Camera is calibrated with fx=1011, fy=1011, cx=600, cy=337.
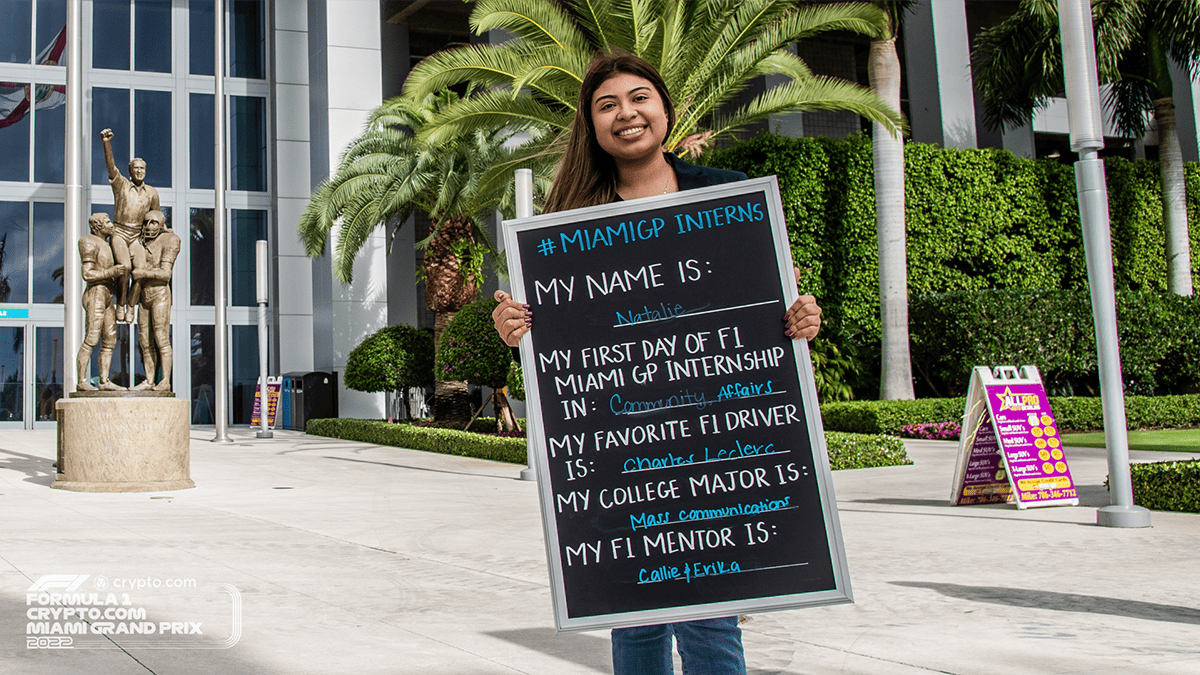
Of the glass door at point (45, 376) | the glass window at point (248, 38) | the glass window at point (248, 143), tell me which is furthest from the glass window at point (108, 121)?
the glass door at point (45, 376)

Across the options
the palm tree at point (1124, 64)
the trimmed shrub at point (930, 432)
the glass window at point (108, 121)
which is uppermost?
the glass window at point (108, 121)

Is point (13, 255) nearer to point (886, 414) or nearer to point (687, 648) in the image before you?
point (886, 414)

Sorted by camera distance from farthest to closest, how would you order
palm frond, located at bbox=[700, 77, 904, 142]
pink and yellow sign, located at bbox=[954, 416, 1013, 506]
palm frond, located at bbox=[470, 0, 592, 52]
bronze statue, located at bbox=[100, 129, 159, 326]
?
palm frond, located at bbox=[700, 77, 904, 142] < palm frond, located at bbox=[470, 0, 592, 52] < bronze statue, located at bbox=[100, 129, 159, 326] < pink and yellow sign, located at bbox=[954, 416, 1013, 506]

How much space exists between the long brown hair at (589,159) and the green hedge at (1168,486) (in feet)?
22.3

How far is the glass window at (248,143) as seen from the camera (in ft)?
92.4

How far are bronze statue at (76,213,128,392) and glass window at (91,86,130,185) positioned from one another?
52.0 feet

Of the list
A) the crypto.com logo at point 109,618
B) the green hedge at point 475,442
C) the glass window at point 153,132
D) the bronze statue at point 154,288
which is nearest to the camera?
the crypto.com logo at point 109,618

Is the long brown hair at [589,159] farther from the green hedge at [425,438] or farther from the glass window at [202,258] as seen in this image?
the glass window at [202,258]

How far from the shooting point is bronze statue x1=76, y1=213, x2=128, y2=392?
39.3 ft

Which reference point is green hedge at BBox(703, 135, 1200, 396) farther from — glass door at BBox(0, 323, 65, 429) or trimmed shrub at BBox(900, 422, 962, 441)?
glass door at BBox(0, 323, 65, 429)

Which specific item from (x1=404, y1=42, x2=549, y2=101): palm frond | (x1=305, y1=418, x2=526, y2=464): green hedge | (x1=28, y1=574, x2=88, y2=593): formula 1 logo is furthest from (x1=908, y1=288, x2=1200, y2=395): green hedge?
(x1=28, y1=574, x2=88, y2=593): formula 1 logo

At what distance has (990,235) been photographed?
826 inches

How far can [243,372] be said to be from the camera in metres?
27.5

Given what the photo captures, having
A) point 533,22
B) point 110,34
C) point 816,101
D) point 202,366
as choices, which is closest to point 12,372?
point 202,366
